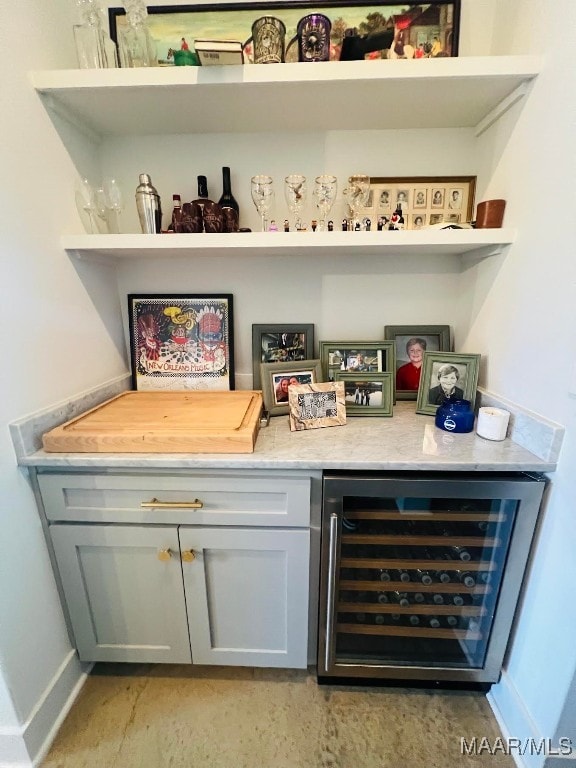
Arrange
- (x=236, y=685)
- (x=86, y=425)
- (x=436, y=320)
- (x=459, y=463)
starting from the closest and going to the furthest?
(x=459, y=463) → (x=86, y=425) → (x=236, y=685) → (x=436, y=320)

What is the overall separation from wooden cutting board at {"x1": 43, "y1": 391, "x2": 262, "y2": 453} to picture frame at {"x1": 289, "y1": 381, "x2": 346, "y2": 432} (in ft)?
0.47

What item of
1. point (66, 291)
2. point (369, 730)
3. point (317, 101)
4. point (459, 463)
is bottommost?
point (369, 730)

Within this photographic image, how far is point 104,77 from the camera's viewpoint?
0.97 meters

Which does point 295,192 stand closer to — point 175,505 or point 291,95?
point 291,95

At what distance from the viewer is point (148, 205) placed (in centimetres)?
117

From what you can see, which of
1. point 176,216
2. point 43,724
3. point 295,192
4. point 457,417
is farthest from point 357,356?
point 43,724

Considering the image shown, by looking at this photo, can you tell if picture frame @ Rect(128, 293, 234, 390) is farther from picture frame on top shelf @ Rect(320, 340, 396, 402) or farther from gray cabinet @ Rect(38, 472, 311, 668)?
gray cabinet @ Rect(38, 472, 311, 668)

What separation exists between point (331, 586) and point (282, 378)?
74 centimetres

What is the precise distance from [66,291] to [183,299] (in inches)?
17.5

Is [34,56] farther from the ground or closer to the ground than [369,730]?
farther from the ground

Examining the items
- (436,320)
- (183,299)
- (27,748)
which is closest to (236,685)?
(27,748)

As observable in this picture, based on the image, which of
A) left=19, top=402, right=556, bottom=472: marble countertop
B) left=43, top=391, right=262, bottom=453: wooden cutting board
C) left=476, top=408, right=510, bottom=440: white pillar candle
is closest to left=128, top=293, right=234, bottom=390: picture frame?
left=43, top=391, right=262, bottom=453: wooden cutting board

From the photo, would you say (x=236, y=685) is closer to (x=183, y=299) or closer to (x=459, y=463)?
(x=459, y=463)

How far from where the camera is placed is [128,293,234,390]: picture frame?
4.77ft
